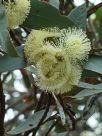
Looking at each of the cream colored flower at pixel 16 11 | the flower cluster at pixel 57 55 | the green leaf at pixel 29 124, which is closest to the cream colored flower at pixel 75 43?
the flower cluster at pixel 57 55

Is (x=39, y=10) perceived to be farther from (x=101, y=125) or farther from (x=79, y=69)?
(x=101, y=125)

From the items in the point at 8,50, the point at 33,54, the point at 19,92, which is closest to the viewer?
the point at 8,50

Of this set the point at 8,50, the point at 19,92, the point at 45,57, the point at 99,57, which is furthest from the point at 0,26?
the point at 19,92

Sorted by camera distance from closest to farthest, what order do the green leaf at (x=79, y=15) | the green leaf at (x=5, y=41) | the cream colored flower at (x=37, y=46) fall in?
the green leaf at (x=5, y=41) → the cream colored flower at (x=37, y=46) → the green leaf at (x=79, y=15)

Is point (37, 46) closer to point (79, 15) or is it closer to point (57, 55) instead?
point (57, 55)

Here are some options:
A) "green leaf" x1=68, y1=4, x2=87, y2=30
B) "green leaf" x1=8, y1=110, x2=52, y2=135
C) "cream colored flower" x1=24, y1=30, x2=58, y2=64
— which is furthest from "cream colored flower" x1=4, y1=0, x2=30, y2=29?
"green leaf" x1=8, y1=110, x2=52, y2=135

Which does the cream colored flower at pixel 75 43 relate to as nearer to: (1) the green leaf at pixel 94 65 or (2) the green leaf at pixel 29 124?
(1) the green leaf at pixel 94 65

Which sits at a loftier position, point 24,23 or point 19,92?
point 24,23
